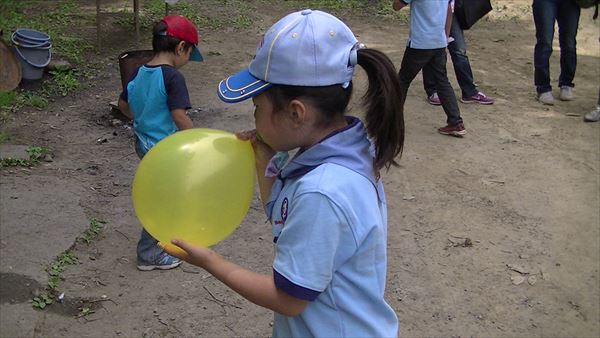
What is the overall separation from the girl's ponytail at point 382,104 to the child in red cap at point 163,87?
186 cm

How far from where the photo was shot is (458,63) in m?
6.38

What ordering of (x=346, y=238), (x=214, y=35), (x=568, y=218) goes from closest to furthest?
(x=346, y=238)
(x=568, y=218)
(x=214, y=35)

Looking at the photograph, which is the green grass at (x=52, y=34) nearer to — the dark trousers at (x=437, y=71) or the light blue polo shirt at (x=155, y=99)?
the light blue polo shirt at (x=155, y=99)

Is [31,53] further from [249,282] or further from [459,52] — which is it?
[249,282]

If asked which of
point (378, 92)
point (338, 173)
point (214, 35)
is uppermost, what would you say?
point (378, 92)

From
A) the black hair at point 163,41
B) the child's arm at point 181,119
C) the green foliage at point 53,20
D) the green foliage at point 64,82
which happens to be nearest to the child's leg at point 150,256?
the child's arm at point 181,119

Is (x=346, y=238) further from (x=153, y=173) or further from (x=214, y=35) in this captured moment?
(x=214, y=35)

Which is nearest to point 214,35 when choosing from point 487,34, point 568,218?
point 487,34

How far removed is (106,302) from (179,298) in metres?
0.35

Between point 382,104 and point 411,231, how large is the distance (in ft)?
9.08

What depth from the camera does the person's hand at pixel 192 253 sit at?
174cm

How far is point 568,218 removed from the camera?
181 inches

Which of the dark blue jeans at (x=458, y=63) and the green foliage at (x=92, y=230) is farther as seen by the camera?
the dark blue jeans at (x=458, y=63)

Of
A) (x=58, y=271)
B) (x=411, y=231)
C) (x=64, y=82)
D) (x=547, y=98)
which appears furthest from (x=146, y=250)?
(x=547, y=98)
